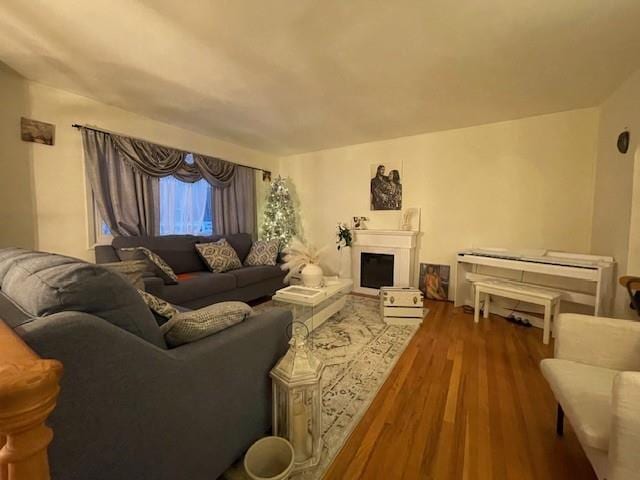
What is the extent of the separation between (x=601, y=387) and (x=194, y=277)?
10.4 ft

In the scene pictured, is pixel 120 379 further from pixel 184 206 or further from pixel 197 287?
pixel 184 206

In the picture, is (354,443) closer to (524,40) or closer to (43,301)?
(43,301)

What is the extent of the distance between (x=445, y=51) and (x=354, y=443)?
2601 millimetres

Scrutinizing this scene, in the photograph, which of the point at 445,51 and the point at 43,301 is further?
the point at 445,51

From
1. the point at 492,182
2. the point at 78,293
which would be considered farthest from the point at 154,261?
the point at 492,182

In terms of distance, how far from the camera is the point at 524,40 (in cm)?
182

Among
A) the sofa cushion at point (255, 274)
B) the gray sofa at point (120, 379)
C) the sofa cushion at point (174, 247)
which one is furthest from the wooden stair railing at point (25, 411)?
the sofa cushion at point (174, 247)

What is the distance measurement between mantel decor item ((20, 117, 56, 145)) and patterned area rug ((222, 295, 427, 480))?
277 centimetres

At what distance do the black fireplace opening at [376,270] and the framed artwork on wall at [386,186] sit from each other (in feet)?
2.57

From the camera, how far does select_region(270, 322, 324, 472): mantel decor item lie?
1.17m

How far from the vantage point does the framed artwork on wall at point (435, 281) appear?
3695mm

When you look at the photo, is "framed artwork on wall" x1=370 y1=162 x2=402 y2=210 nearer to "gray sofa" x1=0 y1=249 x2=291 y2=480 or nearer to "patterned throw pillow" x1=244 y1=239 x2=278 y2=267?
"patterned throw pillow" x1=244 y1=239 x2=278 y2=267

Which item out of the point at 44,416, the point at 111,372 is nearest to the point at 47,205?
the point at 111,372

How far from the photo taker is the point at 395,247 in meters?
3.86
